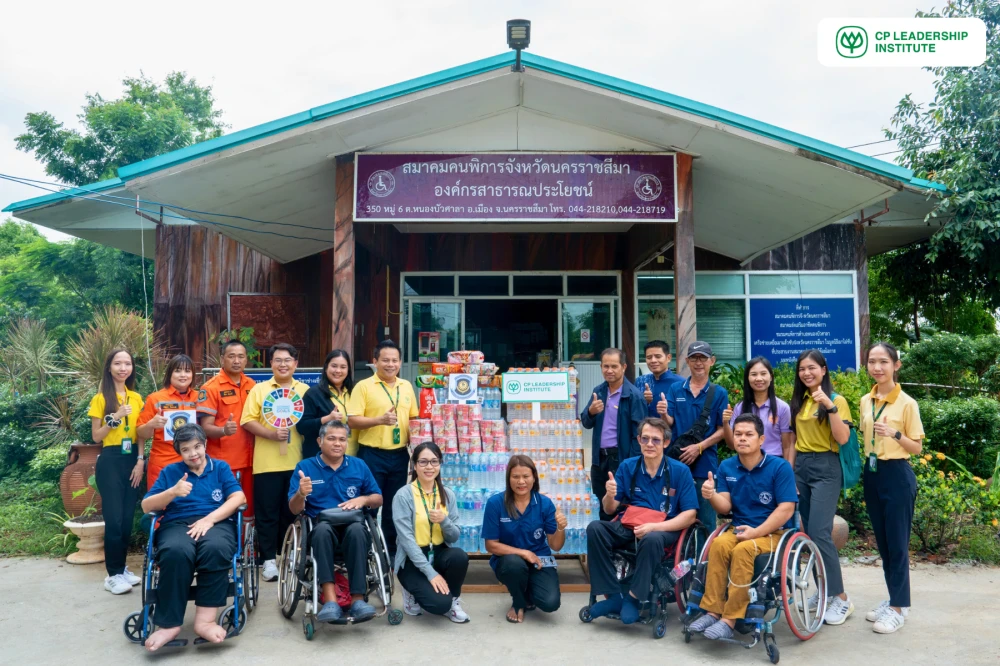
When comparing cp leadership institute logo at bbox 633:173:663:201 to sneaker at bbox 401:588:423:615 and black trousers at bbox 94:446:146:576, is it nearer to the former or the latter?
sneaker at bbox 401:588:423:615

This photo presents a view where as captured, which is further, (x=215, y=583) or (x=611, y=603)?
A: (x=611, y=603)

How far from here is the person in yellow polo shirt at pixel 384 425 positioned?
517 cm

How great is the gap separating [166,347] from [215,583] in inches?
266

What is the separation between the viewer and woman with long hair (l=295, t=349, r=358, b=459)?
516cm

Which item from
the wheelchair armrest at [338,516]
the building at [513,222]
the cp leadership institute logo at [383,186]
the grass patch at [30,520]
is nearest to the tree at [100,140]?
the building at [513,222]

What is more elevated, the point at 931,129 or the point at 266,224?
the point at 931,129

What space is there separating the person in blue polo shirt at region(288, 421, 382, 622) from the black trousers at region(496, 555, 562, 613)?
856mm

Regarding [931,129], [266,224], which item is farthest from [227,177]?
[931,129]

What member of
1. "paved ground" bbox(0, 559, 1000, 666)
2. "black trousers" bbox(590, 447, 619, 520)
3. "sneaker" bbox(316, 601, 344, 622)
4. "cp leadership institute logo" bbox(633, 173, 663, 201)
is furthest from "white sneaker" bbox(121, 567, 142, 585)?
"cp leadership institute logo" bbox(633, 173, 663, 201)

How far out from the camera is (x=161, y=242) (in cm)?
1034

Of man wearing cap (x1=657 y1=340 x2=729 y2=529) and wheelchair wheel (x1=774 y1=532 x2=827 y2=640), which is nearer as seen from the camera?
wheelchair wheel (x1=774 y1=532 x2=827 y2=640)

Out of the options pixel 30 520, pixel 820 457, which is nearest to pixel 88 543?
pixel 30 520

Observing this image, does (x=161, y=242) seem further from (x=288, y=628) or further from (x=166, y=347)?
(x=288, y=628)

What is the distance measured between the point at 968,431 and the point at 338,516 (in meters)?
6.37
